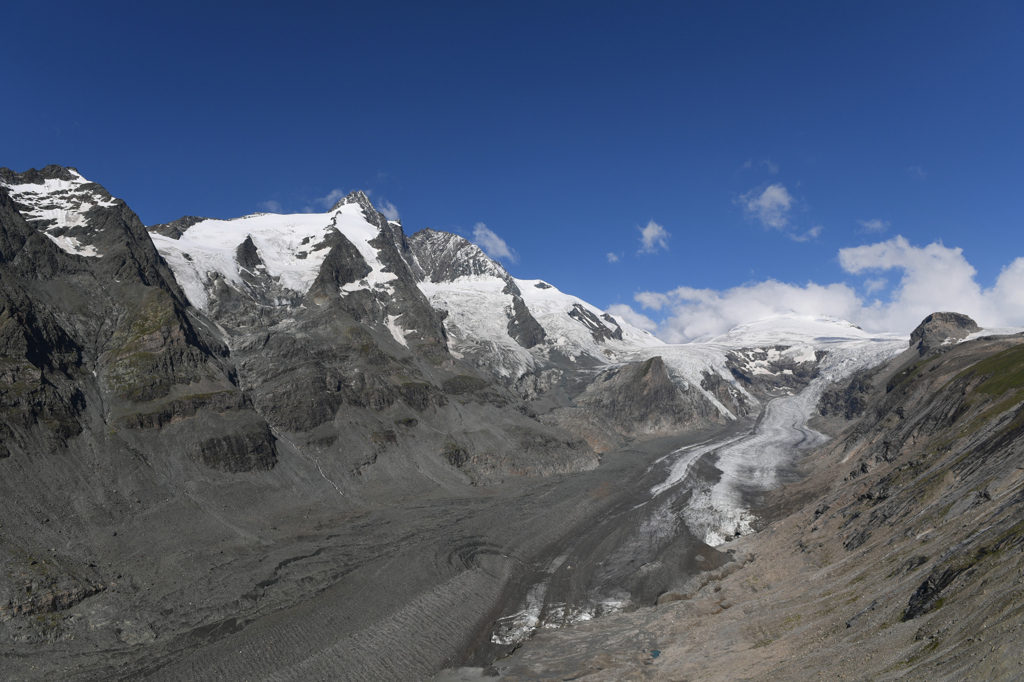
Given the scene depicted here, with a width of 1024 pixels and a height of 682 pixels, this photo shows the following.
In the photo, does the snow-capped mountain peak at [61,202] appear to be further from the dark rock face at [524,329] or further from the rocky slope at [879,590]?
the dark rock face at [524,329]

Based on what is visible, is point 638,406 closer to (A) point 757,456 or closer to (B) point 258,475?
(A) point 757,456

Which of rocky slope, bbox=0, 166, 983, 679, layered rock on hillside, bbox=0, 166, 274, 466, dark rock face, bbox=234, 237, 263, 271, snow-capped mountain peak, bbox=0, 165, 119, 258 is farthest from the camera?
dark rock face, bbox=234, 237, 263, 271

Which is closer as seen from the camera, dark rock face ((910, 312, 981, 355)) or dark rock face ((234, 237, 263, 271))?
dark rock face ((234, 237, 263, 271))

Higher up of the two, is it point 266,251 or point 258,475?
point 266,251

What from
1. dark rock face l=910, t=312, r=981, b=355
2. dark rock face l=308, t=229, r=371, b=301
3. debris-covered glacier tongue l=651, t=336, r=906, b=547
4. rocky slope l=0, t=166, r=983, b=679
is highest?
dark rock face l=308, t=229, r=371, b=301

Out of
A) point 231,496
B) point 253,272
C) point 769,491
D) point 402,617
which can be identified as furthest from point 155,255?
point 769,491

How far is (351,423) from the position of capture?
78875 millimetres

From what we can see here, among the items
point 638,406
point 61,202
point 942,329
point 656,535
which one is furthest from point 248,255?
point 942,329

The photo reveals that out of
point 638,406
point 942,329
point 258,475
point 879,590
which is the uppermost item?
point 258,475

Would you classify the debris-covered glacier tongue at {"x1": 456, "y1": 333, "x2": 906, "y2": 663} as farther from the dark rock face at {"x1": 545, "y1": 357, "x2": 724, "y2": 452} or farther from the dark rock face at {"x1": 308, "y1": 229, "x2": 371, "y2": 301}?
the dark rock face at {"x1": 308, "y1": 229, "x2": 371, "y2": 301}

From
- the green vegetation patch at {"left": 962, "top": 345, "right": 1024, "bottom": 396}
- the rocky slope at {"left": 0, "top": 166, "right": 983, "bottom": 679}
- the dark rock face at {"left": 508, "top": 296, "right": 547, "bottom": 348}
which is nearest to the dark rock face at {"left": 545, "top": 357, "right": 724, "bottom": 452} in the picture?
the rocky slope at {"left": 0, "top": 166, "right": 983, "bottom": 679}

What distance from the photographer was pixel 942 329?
143750mm

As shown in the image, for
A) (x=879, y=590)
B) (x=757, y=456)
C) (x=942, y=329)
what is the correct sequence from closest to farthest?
(x=879, y=590) → (x=757, y=456) → (x=942, y=329)

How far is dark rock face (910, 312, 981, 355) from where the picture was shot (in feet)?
454
